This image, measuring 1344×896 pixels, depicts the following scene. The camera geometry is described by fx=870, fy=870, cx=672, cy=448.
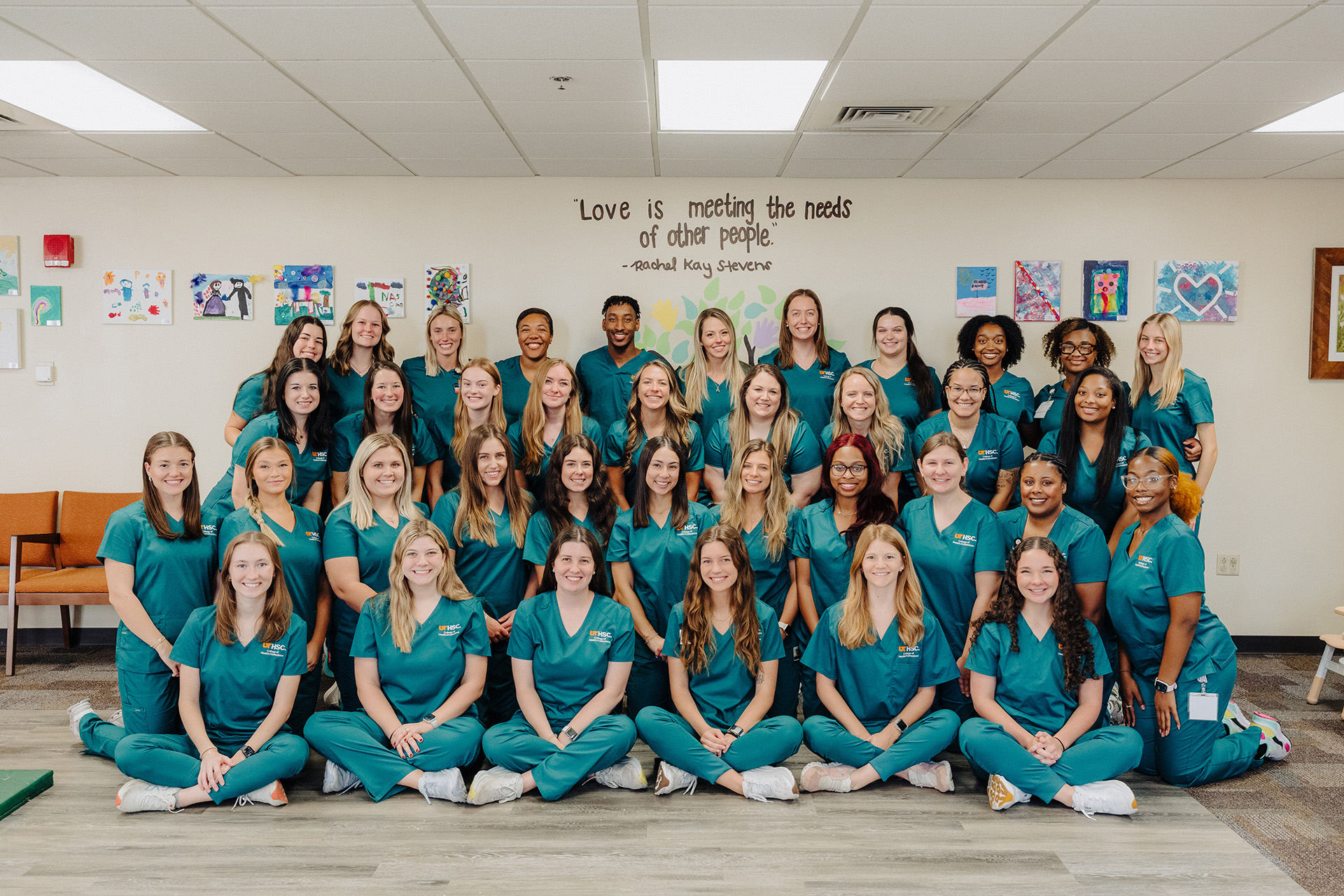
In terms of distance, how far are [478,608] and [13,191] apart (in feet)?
13.0

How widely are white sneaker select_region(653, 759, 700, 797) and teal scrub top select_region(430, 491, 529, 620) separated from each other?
3.09 feet

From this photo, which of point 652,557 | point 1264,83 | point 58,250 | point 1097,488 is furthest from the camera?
point 58,250

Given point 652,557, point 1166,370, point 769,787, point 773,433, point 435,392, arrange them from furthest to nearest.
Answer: point 435,392, point 1166,370, point 773,433, point 652,557, point 769,787

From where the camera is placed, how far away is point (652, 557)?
11.2ft

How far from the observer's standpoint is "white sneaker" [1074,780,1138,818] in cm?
283

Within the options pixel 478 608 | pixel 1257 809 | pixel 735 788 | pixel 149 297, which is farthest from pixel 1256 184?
pixel 149 297

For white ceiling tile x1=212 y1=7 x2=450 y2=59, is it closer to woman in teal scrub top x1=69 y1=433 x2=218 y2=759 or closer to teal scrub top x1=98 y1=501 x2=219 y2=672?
woman in teal scrub top x1=69 y1=433 x2=218 y2=759

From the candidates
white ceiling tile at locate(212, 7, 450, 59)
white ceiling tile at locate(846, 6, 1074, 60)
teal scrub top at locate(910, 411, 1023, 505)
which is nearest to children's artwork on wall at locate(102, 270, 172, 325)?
white ceiling tile at locate(212, 7, 450, 59)

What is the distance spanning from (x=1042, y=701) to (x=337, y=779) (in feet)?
8.01

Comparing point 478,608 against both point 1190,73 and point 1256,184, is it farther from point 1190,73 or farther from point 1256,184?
point 1256,184

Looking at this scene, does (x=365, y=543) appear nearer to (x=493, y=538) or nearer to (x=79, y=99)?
(x=493, y=538)

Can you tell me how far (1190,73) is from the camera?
3.21m

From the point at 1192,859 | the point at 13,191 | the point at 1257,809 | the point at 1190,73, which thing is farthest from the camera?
the point at 13,191

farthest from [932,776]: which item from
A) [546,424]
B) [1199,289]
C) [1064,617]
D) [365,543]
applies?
[1199,289]
